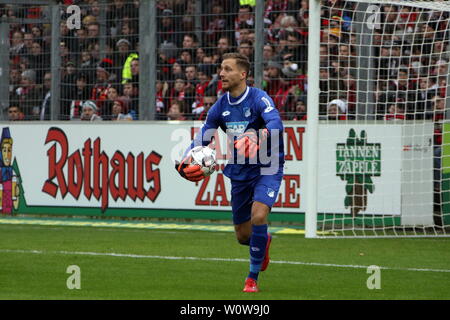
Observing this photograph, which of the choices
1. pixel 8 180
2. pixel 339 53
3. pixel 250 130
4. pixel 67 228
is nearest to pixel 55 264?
pixel 250 130

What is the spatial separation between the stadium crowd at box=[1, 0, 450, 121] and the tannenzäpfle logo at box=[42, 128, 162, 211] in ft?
2.08

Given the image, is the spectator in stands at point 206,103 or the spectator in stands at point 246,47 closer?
the spectator in stands at point 246,47

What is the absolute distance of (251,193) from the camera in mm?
9852

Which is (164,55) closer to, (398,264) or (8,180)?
(8,180)

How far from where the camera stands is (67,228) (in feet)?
54.5

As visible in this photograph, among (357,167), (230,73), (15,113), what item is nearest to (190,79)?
(357,167)

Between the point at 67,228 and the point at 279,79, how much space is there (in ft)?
14.2

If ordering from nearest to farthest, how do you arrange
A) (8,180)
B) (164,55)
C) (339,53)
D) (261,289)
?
(261,289), (339,53), (164,55), (8,180)

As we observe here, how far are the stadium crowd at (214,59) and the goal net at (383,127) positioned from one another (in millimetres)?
32

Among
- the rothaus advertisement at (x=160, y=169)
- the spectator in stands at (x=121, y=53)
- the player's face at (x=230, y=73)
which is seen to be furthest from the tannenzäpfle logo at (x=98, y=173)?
the player's face at (x=230, y=73)

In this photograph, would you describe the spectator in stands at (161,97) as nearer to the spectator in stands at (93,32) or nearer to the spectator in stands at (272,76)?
the spectator in stands at (93,32)

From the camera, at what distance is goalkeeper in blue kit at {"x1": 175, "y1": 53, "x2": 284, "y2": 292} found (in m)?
9.21

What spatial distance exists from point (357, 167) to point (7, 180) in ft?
22.8

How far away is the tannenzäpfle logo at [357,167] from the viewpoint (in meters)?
16.3
